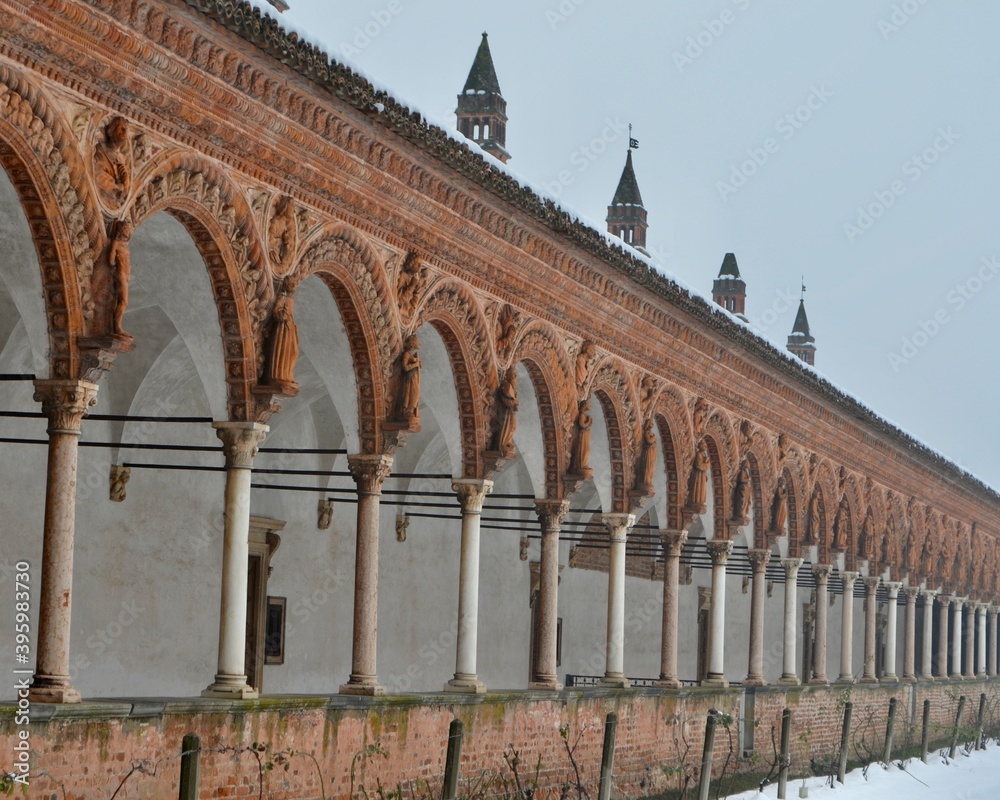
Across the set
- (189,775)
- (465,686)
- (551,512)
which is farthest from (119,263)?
(551,512)

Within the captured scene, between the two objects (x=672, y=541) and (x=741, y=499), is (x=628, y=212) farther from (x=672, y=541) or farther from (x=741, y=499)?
(x=672, y=541)

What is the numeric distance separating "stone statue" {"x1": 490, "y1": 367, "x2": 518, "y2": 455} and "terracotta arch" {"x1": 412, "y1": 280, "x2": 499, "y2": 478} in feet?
0.31

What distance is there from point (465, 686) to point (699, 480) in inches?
270

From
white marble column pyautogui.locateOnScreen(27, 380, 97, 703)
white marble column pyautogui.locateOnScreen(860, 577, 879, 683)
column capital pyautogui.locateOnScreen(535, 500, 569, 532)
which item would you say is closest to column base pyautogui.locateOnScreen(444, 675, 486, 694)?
column capital pyautogui.locateOnScreen(535, 500, 569, 532)

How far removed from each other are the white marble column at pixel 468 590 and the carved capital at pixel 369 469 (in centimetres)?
161

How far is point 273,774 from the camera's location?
A: 12336mm

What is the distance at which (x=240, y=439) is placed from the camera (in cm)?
1254

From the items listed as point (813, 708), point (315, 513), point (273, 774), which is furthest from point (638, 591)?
point (273, 774)

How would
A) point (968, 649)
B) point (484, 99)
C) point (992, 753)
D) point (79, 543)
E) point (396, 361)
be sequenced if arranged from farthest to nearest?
point (968, 649) < point (992, 753) < point (484, 99) < point (79, 543) < point (396, 361)

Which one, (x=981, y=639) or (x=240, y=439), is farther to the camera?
(x=981, y=639)

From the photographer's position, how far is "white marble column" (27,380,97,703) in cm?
1020

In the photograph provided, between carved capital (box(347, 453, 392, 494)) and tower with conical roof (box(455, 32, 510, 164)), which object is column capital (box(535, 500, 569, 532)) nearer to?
carved capital (box(347, 453, 392, 494))

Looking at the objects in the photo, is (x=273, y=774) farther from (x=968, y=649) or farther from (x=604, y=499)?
(x=968, y=649)

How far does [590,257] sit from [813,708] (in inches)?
420
